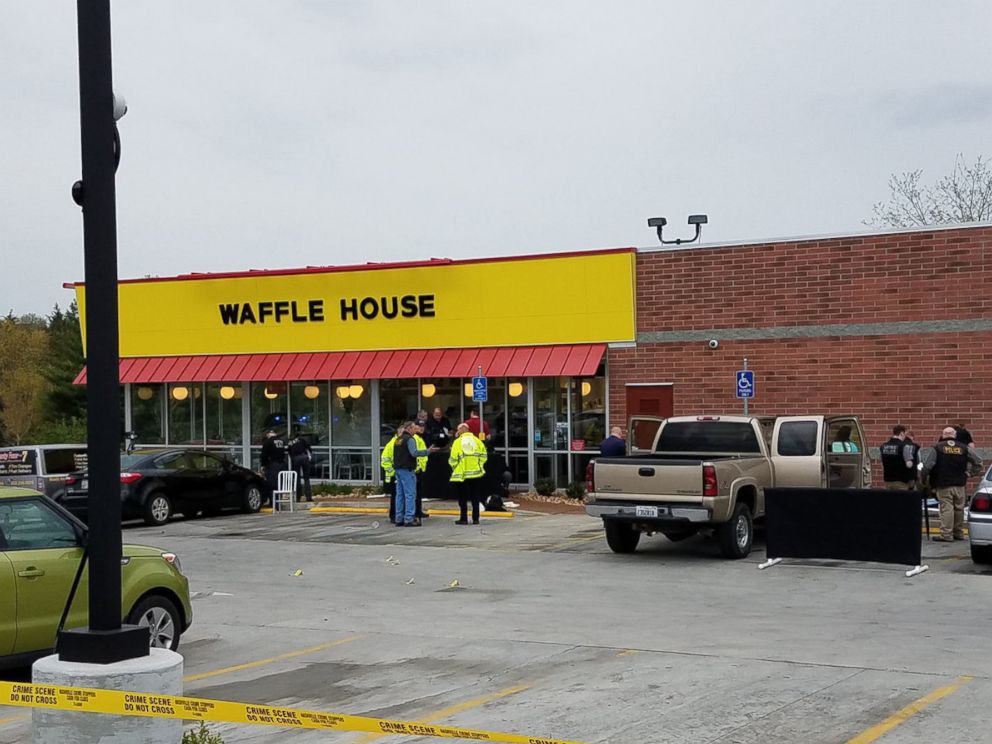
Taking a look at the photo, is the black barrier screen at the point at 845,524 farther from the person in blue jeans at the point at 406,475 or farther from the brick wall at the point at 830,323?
the brick wall at the point at 830,323

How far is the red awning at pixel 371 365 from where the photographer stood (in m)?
28.7

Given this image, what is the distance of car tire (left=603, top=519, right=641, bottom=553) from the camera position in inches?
715

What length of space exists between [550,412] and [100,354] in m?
24.1

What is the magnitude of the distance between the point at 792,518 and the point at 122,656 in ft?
40.0

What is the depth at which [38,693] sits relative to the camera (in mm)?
5531

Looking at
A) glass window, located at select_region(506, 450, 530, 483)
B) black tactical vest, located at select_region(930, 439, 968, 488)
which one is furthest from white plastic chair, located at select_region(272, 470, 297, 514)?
black tactical vest, located at select_region(930, 439, 968, 488)

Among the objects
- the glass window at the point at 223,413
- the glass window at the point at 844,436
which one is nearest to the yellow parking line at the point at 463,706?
the glass window at the point at 844,436

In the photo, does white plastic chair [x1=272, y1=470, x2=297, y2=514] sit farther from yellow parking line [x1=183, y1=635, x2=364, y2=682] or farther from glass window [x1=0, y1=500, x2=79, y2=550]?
glass window [x1=0, y1=500, x2=79, y2=550]

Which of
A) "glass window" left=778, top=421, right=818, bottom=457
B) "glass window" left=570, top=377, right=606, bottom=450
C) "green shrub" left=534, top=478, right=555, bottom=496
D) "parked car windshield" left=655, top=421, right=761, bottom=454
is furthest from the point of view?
"glass window" left=570, top=377, right=606, bottom=450

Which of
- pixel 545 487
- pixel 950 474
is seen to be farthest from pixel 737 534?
pixel 545 487

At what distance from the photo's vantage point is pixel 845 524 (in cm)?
1617

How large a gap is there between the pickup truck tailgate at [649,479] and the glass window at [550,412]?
11.8m

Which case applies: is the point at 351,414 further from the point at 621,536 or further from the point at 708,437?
the point at 621,536

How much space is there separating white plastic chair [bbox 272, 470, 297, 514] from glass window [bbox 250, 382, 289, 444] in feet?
18.1
